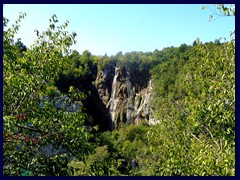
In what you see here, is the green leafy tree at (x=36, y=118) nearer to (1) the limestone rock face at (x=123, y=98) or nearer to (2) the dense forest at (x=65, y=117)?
(2) the dense forest at (x=65, y=117)

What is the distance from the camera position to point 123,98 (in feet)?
190

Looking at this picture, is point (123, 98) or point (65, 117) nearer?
point (65, 117)

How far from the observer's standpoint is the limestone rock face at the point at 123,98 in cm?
5524

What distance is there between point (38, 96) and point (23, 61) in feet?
1.80

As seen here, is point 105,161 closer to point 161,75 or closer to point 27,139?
point 27,139

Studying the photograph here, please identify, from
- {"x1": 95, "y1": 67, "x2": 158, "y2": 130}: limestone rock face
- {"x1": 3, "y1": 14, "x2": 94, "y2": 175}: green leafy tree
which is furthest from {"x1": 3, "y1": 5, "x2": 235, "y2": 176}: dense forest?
{"x1": 95, "y1": 67, "x2": 158, "y2": 130}: limestone rock face

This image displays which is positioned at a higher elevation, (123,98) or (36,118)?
(123,98)

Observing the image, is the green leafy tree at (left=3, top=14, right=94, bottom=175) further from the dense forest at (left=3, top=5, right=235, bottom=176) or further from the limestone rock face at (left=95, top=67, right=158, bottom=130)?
the limestone rock face at (left=95, top=67, right=158, bottom=130)

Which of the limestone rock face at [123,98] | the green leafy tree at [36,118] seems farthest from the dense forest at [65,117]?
the limestone rock face at [123,98]

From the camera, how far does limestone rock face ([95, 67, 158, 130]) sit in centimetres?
5524

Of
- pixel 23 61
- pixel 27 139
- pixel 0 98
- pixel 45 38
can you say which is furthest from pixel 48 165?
pixel 45 38

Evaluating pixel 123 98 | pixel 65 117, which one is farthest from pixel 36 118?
pixel 123 98

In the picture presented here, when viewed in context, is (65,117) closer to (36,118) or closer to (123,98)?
(36,118)

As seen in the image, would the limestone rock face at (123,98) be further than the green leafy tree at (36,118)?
Yes
